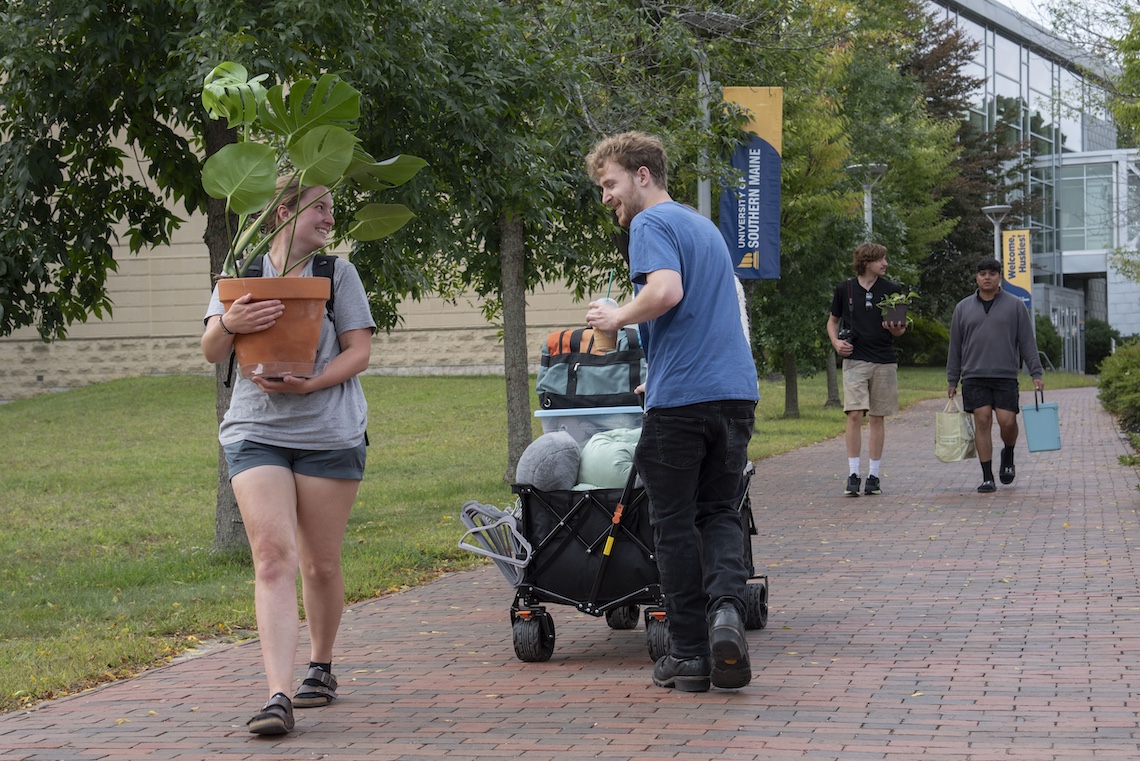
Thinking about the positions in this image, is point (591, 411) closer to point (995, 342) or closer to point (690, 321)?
point (690, 321)

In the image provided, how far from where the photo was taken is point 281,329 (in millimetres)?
4496

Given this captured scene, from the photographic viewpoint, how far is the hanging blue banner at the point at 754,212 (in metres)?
14.8

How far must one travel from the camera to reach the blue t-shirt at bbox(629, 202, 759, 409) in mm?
4906

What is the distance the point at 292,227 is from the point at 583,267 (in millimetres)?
10495

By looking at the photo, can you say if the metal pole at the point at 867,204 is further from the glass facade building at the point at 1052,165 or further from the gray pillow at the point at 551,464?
the glass facade building at the point at 1052,165

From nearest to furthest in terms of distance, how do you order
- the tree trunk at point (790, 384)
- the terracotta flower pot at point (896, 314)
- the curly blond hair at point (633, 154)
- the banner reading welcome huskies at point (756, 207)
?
the curly blond hair at point (633, 154) < the terracotta flower pot at point (896, 314) < the banner reading welcome huskies at point (756, 207) < the tree trunk at point (790, 384)

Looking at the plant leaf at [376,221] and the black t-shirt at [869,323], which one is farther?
the black t-shirt at [869,323]

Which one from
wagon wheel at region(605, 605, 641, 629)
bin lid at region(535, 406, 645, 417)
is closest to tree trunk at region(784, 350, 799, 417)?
wagon wheel at region(605, 605, 641, 629)

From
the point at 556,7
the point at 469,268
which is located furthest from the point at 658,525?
the point at 469,268

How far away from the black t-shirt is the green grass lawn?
3.46 meters

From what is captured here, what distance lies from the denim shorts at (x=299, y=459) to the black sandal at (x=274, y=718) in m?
0.77

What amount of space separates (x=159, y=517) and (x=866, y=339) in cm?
671

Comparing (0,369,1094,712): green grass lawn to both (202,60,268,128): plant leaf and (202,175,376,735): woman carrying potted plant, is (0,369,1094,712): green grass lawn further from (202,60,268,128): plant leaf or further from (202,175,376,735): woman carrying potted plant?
(202,60,268,128): plant leaf

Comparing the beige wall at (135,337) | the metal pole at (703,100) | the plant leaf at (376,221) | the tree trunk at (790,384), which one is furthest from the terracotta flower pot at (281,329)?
the beige wall at (135,337)
